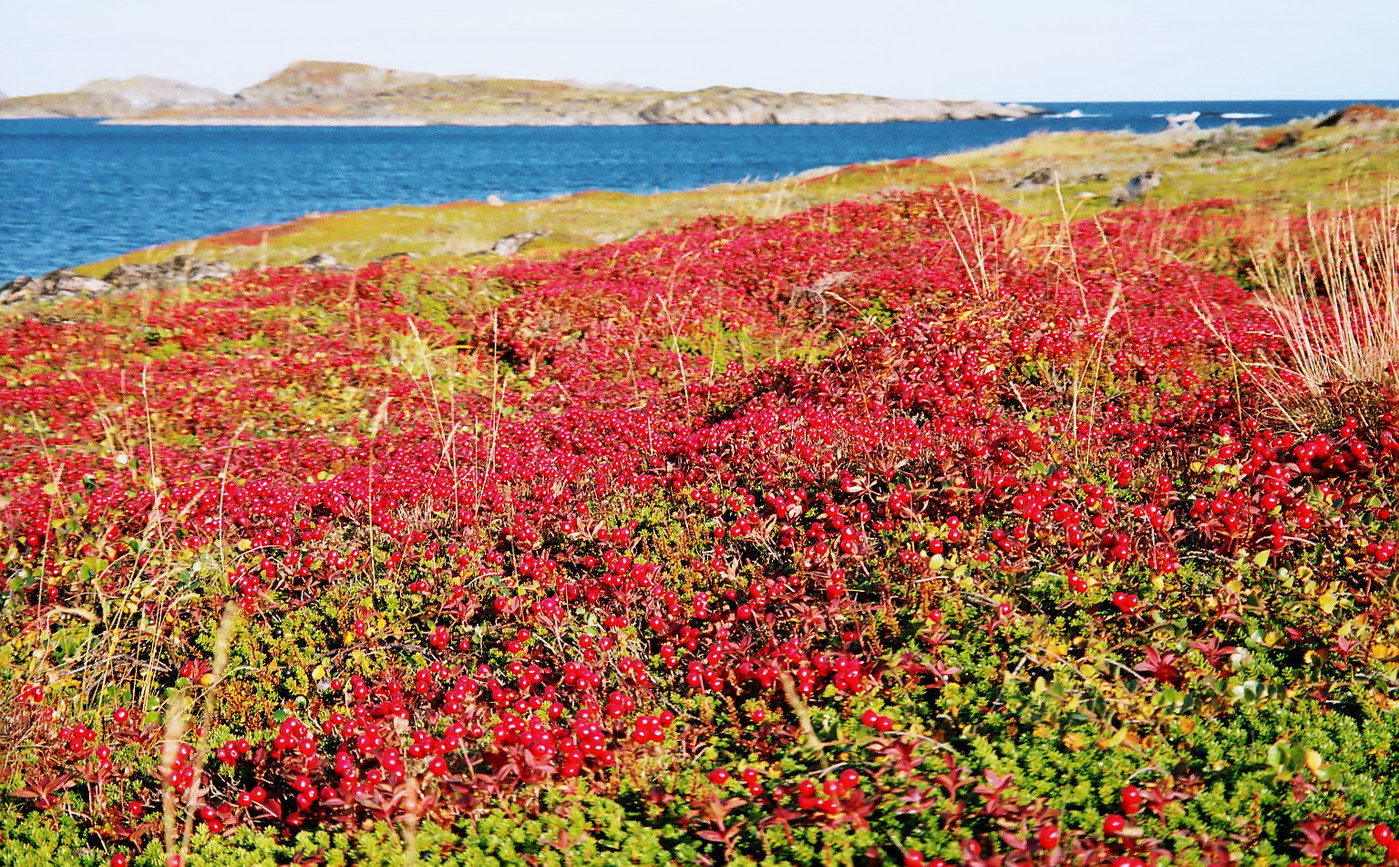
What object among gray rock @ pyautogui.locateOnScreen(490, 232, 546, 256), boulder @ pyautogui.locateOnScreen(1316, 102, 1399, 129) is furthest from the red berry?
boulder @ pyautogui.locateOnScreen(1316, 102, 1399, 129)

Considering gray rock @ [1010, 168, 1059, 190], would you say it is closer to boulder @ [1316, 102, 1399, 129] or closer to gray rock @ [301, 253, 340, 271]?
boulder @ [1316, 102, 1399, 129]

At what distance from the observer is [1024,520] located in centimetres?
471

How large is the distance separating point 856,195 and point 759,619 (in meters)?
18.7

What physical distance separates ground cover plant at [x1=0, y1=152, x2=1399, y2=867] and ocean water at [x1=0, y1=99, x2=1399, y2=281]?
1024 inches

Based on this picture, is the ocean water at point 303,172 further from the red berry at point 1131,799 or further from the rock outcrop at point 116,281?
the red berry at point 1131,799

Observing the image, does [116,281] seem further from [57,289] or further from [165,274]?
[57,289]

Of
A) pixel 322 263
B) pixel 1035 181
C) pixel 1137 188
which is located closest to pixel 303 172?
pixel 322 263

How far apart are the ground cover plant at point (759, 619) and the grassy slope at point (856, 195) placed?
10556mm

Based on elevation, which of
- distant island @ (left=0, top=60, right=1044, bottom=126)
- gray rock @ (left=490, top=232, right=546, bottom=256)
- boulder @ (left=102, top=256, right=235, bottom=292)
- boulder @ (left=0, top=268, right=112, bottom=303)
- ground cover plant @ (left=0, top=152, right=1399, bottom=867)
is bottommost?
ground cover plant @ (left=0, top=152, right=1399, bottom=867)

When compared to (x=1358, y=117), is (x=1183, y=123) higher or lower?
higher

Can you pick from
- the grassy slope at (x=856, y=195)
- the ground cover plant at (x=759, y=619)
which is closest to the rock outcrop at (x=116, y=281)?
the grassy slope at (x=856, y=195)

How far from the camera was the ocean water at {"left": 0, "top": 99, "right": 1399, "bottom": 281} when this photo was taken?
37.4 m

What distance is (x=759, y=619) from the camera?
4.33 meters

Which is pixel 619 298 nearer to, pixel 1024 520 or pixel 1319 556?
pixel 1024 520
